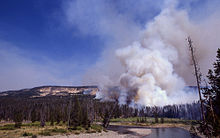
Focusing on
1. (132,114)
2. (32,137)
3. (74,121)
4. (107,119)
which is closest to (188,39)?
(32,137)

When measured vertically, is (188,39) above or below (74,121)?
above

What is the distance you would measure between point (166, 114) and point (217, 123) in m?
182

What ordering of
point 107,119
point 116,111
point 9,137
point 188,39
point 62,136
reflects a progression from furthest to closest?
point 116,111, point 107,119, point 62,136, point 9,137, point 188,39

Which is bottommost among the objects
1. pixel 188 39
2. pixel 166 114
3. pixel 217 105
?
pixel 166 114

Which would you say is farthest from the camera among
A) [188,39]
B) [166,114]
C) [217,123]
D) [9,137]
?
[166,114]

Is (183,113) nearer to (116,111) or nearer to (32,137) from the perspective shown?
(116,111)

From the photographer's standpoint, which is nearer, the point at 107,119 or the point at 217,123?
the point at 217,123

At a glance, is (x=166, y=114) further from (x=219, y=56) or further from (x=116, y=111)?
(x=219, y=56)

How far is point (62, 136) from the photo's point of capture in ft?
137

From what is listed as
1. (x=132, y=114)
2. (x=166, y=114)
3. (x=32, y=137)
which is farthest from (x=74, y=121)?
(x=166, y=114)

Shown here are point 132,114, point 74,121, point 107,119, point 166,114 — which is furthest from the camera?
point 166,114

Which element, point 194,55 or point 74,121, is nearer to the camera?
point 194,55

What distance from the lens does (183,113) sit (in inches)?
7264

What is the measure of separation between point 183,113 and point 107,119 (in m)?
133
